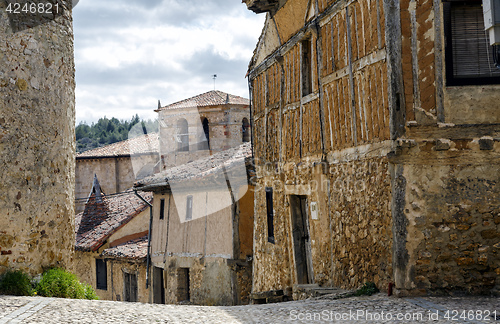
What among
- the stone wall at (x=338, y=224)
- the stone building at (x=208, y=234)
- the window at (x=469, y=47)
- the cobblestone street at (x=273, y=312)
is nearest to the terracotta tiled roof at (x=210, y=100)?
the stone building at (x=208, y=234)

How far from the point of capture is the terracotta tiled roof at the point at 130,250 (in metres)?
18.7

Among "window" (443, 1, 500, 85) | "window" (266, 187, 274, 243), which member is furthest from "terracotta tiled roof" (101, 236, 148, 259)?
"window" (443, 1, 500, 85)

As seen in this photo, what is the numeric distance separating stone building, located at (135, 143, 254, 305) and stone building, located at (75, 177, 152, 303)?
1269mm

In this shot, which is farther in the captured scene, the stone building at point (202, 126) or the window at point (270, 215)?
the stone building at point (202, 126)

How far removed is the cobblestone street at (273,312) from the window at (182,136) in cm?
2443

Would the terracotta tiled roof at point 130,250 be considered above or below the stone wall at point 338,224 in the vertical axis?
below

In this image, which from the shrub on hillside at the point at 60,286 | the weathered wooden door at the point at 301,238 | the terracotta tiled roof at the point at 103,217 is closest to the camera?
the shrub on hillside at the point at 60,286

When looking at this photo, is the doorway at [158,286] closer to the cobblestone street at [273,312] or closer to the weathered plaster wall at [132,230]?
the weathered plaster wall at [132,230]

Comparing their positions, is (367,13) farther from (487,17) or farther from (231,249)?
(231,249)

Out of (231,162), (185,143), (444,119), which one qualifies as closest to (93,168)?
(185,143)

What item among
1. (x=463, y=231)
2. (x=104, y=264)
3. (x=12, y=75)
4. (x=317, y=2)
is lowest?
(x=104, y=264)

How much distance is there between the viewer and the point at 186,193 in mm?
16734

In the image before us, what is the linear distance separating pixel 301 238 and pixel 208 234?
5080 mm

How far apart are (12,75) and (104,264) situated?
14.3m
